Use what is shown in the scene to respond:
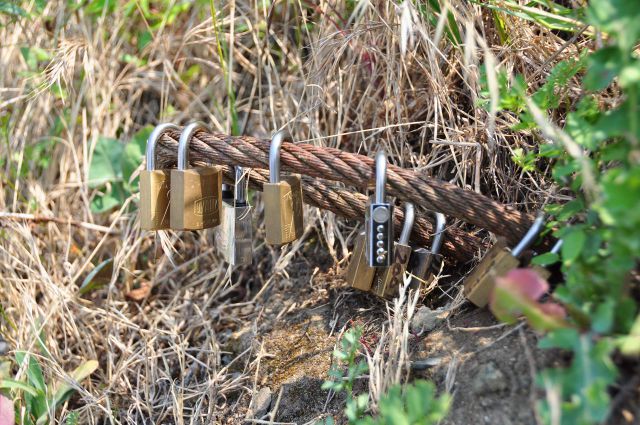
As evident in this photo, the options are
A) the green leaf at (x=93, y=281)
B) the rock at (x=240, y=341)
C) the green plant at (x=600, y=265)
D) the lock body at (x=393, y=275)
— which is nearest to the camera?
the green plant at (x=600, y=265)

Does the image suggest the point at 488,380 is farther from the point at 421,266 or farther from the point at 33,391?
the point at 33,391

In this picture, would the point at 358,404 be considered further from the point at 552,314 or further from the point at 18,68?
the point at 18,68

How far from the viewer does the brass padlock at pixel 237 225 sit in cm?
154

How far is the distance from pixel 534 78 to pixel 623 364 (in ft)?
2.87

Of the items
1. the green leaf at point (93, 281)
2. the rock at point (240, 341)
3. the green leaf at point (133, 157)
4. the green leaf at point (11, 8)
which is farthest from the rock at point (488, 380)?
the green leaf at point (11, 8)

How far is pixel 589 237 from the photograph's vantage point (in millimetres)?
1085

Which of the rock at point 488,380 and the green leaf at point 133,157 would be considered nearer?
the rock at point 488,380

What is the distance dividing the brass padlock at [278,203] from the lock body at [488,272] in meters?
0.38

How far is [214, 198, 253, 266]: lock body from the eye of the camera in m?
1.54

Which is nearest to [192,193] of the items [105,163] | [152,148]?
[152,148]

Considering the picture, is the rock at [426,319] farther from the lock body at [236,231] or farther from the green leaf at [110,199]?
the green leaf at [110,199]

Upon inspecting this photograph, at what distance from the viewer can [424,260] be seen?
155 cm

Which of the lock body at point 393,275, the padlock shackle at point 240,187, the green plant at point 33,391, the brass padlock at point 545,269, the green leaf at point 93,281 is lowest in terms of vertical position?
the green plant at point 33,391

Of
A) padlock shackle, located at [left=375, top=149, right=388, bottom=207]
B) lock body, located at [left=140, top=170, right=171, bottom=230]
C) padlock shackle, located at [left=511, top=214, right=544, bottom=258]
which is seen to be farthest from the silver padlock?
lock body, located at [left=140, top=170, right=171, bottom=230]
